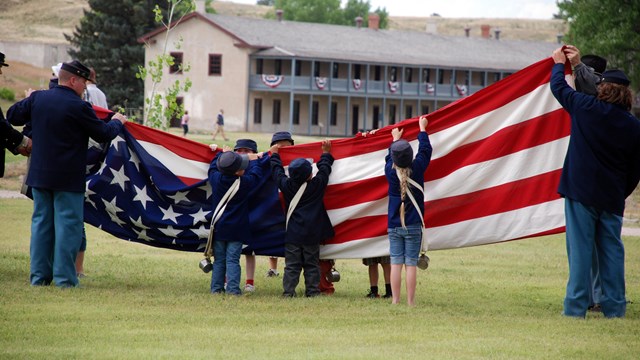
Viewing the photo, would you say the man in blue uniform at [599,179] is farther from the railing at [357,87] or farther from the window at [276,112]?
the window at [276,112]

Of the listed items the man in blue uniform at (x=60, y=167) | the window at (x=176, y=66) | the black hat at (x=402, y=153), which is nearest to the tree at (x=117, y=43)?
the window at (x=176, y=66)

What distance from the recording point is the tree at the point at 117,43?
229 feet

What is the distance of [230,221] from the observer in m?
11.0

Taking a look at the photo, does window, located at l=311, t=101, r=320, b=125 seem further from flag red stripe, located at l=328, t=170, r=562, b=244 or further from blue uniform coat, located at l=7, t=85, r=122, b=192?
blue uniform coat, located at l=7, t=85, r=122, b=192

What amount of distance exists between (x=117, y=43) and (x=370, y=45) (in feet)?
65.4

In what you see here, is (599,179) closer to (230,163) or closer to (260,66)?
(230,163)

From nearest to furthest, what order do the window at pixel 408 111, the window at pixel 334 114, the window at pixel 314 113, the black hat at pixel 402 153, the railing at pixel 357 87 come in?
the black hat at pixel 402 153 < the railing at pixel 357 87 < the window at pixel 314 113 < the window at pixel 334 114 < the window at pixel 408 111

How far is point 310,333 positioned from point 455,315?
1.91 meters

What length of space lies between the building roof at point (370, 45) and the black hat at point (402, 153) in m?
59.8

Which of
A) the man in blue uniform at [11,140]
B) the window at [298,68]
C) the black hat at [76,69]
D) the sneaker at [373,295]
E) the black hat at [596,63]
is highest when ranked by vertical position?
the black hat at [596,63]

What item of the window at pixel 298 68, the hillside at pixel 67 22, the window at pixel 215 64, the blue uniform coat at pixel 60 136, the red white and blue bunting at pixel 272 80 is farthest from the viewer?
the hillside at pixel 67 22

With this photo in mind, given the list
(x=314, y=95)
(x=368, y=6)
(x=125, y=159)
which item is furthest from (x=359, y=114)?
(x=125, y=159)

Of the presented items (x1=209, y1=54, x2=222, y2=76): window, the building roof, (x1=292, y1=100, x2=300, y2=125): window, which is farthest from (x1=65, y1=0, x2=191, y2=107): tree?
(x1=292, y1=100, x2=300, y2=125): window

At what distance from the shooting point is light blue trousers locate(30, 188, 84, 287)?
10.8m
